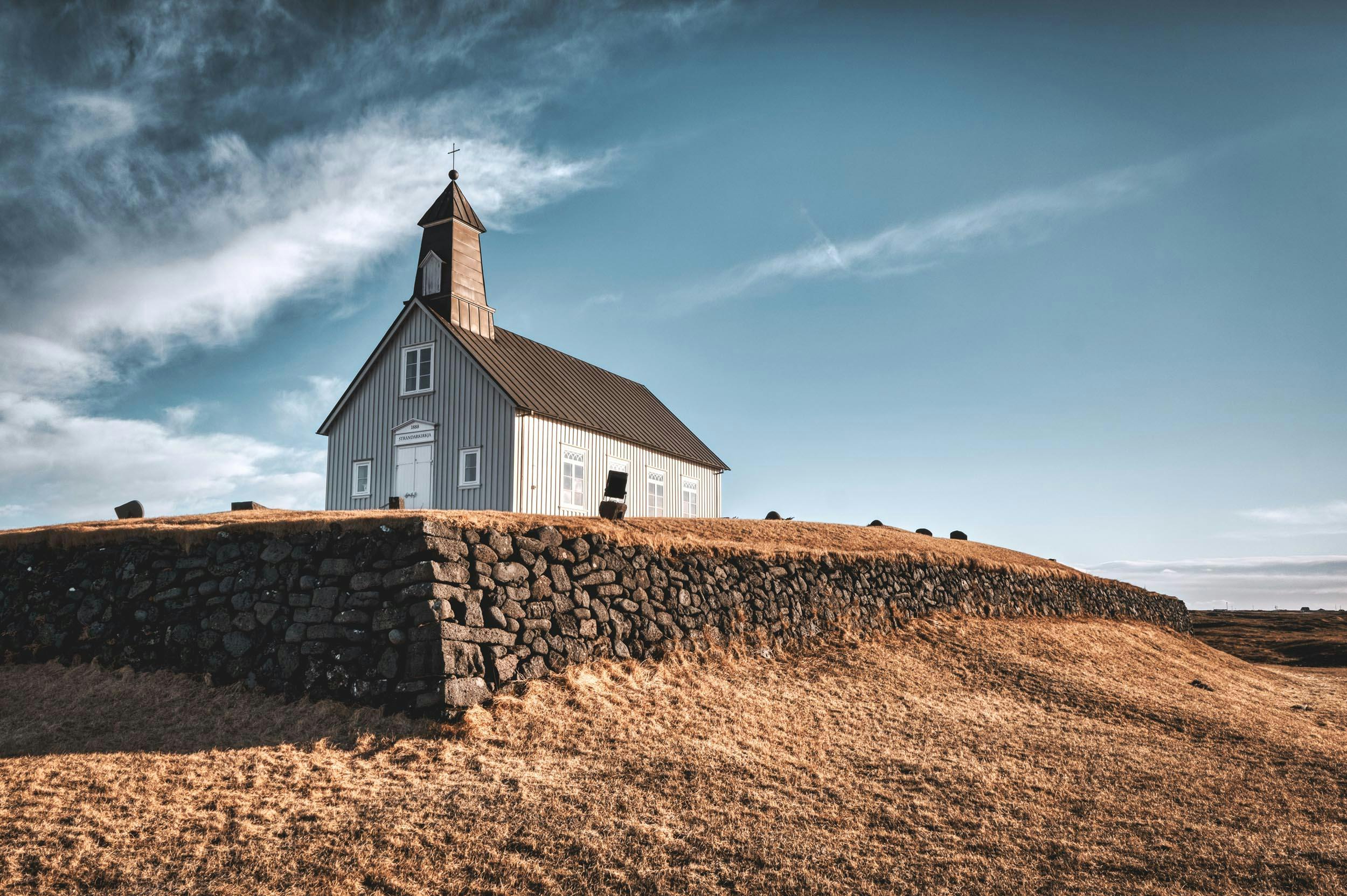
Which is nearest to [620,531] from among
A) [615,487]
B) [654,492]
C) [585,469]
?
[615,487]

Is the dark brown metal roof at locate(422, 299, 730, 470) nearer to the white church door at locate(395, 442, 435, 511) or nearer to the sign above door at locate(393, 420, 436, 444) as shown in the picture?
the sign above door at locate(393, 420, 436, 444)

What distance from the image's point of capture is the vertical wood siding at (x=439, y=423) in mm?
23031

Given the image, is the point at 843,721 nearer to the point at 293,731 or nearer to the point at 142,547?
the point at 293,731

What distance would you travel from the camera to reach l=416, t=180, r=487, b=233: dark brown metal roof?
88.7 ft

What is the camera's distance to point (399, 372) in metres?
25.2

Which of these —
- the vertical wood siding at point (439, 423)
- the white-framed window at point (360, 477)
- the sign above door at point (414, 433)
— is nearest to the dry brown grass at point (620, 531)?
the vertical wood siding at point (439, 423)

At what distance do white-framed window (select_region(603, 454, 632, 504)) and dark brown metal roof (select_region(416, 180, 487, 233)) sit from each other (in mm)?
Answer: 8789

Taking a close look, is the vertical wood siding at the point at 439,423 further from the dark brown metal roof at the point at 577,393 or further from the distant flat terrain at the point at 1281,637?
the distant flat terrain at the point at 1281,637

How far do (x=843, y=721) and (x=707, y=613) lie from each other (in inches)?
149

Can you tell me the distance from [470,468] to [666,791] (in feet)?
52.2

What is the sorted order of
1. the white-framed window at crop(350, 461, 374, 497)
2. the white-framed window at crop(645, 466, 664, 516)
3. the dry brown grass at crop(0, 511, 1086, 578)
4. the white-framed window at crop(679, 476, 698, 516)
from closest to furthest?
the dry brown grass at crop(0, 511, 1086, 578) → the white-framed window at crop(350, 461, 374, 497) → the white-framed window at crop(645, 466, 664, 516) → the white-framed window at crop(679, 476, 698, 516)

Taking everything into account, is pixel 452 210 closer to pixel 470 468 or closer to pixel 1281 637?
pixel 470 468

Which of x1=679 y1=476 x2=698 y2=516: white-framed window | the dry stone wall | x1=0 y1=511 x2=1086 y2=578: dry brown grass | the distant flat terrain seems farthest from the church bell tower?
the distant flat terrain

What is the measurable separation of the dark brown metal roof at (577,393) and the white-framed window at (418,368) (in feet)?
3.48
